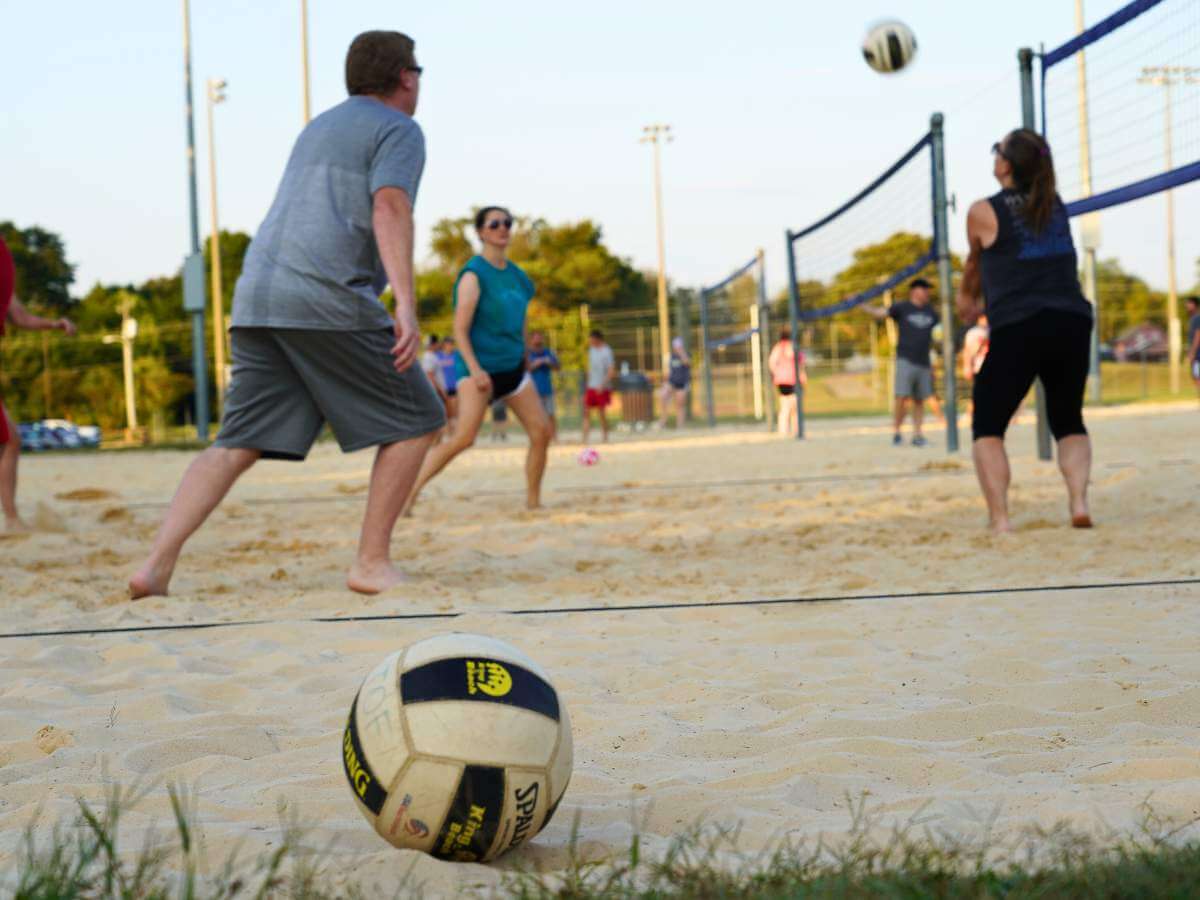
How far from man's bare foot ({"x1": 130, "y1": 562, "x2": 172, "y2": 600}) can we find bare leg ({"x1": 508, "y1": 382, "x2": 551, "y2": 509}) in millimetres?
2375

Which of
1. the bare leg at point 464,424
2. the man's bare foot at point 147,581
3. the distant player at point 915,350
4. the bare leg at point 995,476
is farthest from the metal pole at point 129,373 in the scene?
the man's bare foot at point 147,581

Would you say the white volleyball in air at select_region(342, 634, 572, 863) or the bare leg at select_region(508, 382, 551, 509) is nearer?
the white volleyball in air at select_region(342, 634, 572, 863)

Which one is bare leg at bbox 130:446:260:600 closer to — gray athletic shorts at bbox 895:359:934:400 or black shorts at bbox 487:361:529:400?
black shorts at bbox 487:361:529:400

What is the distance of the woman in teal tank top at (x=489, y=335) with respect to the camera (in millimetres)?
6660

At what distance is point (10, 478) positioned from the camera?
259 inches

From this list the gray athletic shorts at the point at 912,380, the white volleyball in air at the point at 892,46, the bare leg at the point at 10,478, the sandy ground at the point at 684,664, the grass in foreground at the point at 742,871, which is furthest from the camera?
the gray athletic shorts at the point at 912,380

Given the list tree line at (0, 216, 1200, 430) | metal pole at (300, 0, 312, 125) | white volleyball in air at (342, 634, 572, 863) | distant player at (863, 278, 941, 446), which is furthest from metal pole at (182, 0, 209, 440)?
white volleyball in air at (342, 634, 572, 863)

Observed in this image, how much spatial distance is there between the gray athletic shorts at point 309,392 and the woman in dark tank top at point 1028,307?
7.80ft

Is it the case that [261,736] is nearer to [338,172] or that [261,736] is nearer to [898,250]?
[338,172]

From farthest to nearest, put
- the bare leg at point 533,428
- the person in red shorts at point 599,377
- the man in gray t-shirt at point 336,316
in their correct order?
the person in red shorts at point 599,377 → the bare leg at point 533,428 → the man in gray t-shirt at point 336,316

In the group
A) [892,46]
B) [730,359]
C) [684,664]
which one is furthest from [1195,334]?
[730,359]

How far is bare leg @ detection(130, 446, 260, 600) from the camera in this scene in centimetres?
439

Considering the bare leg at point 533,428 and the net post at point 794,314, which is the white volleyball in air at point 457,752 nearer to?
the bare leg at point 533,428

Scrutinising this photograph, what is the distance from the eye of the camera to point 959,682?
10.2ft
